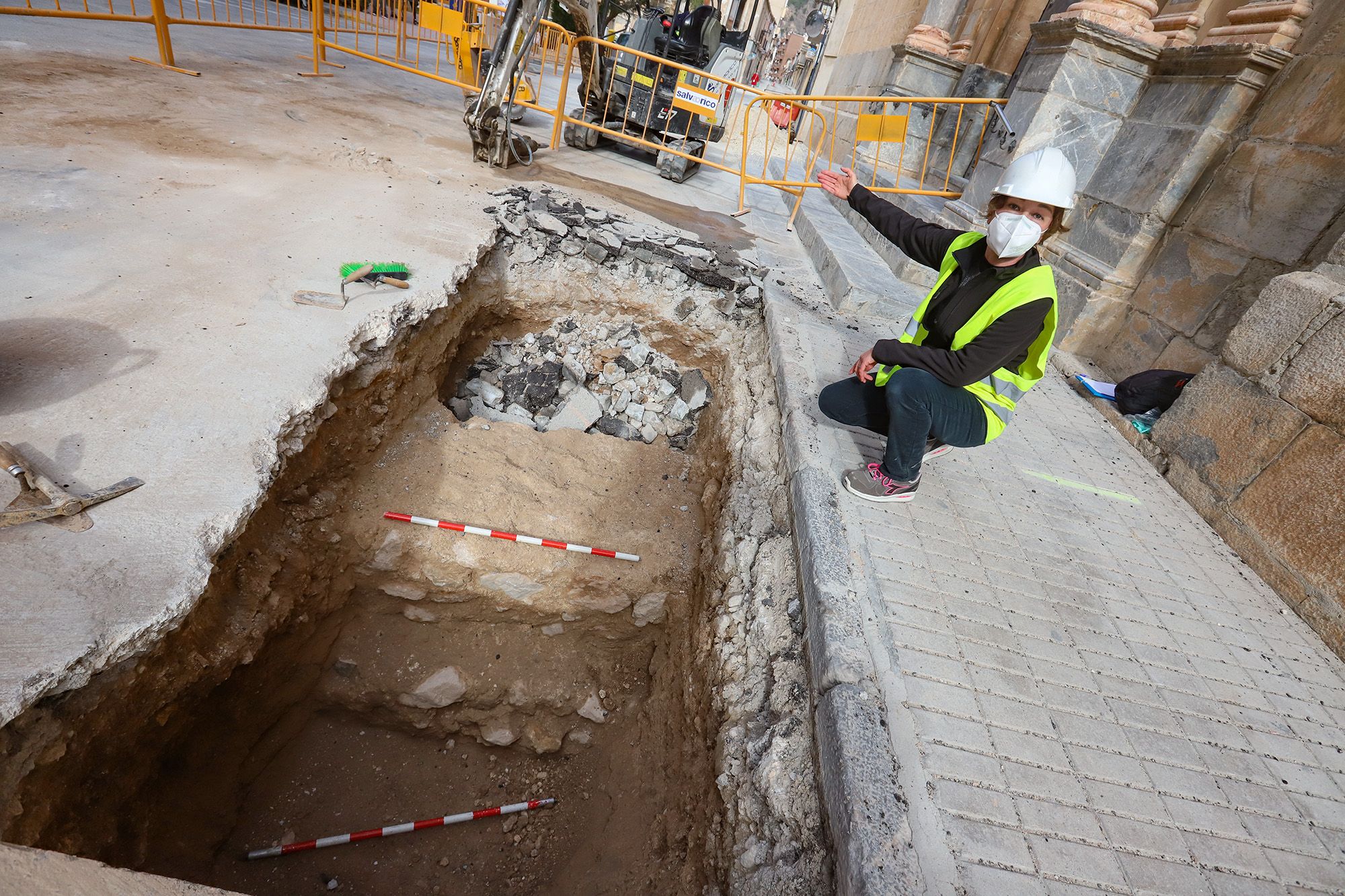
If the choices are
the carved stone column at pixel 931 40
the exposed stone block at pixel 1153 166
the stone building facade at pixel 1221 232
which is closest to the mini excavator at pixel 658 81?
the carved stone column at pixel 931 40

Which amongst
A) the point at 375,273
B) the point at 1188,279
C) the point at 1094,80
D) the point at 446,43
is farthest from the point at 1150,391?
the point at 446,43

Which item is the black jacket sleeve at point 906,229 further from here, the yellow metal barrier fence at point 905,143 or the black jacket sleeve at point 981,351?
the yellow metal barrier fence at point 905,143

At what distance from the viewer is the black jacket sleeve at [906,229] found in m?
3.12

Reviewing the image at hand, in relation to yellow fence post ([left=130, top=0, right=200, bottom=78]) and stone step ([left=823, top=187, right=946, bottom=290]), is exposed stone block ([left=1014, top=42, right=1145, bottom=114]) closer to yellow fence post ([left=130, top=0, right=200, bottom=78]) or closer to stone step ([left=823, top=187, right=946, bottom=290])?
stone step ([left=823, top=187, right=946, bottom=290])

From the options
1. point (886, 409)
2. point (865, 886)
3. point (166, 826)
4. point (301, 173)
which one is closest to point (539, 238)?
point (301, 173)

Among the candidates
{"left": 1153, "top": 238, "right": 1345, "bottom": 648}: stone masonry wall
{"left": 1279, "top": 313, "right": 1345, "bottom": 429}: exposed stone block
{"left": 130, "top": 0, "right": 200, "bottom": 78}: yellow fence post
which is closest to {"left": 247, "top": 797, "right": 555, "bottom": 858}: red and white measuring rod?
{"left": 1153, "top": 238, "right": 1345, "bottom": 648}: stone masonry wall

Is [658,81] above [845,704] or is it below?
above

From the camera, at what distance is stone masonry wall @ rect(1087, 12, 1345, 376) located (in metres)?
3.82

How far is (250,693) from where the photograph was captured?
307 centimetres

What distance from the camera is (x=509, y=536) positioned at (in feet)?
12.4

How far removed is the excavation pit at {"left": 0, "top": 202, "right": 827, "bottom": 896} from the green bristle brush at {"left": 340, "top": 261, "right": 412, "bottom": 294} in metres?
0.31

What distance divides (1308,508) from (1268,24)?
362cm

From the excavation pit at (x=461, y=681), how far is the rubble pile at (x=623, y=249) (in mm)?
893

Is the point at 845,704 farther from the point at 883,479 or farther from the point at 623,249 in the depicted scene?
the point at 623,249
